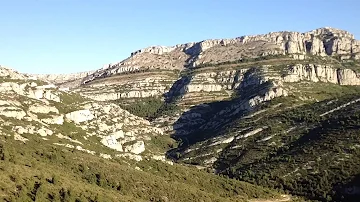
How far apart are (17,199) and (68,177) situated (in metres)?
29.0

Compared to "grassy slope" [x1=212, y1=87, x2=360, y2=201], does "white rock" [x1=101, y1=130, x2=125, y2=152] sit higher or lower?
higher

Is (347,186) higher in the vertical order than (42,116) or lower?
lower

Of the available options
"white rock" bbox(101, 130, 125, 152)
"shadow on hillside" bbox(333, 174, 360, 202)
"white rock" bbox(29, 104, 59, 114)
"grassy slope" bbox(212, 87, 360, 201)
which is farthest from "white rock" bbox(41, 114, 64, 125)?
"shadow on hillside" bbox(333, 174, 360, 202)

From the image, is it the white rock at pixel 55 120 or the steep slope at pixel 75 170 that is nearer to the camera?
the steep slope at pixel 75 170

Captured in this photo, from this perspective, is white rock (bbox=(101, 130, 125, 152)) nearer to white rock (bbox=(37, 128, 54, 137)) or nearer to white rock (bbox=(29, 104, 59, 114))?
white rock (bbox=(29, 104, 59, 114))

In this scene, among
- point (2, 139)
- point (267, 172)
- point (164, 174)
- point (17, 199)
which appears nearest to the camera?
point (17, 199)

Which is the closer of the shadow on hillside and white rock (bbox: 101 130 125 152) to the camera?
the shadow on hillside

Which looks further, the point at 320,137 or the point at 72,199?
the point at 320,137

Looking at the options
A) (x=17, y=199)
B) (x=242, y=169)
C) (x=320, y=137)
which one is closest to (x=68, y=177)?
(x=17, y=199)

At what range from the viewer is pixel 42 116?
188375mm

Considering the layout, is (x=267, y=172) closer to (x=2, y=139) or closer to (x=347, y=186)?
(x=347, y=186)

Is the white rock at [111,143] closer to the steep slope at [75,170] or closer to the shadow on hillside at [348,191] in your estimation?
the steep slope at [75,170]

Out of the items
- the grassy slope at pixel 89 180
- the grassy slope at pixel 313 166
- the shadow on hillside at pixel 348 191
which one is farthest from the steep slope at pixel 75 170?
the shadow on hillside at pixel 348 191

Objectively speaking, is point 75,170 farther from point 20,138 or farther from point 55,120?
point 55,120
